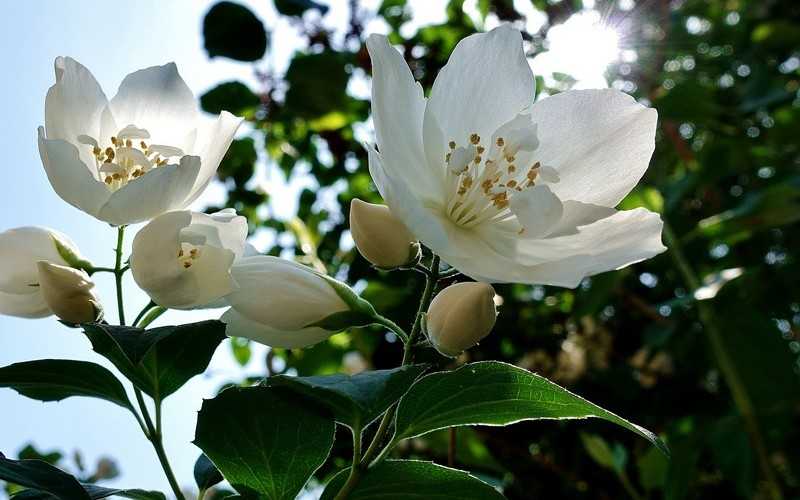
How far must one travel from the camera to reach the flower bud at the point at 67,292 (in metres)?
0.70

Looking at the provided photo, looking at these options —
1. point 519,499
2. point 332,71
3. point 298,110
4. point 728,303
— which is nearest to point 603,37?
point 332,71

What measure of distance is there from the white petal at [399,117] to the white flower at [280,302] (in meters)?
0.14

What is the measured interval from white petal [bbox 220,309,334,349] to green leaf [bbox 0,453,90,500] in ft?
0.61

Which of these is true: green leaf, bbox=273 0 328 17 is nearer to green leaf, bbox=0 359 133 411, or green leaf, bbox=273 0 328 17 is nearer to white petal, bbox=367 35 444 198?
white petal, bbox=367 35 444 198

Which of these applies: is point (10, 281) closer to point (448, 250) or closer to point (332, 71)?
point (448, 250)

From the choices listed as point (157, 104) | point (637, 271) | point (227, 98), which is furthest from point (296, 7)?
point (637, 271)

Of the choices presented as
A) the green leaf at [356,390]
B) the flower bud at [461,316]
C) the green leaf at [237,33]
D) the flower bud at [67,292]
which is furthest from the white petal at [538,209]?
the green leaf at [237,33]

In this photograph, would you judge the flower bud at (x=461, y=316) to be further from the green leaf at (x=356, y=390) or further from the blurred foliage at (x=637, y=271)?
the blurred foliage at (x=637, y=271)

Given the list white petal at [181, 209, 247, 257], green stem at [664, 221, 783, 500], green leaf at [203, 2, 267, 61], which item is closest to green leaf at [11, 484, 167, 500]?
white petal at [181, 209, 247, 257]

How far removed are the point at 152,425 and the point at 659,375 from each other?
2570 mm

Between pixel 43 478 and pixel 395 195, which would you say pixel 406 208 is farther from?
pixel 43 478

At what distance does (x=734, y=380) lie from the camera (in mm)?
2100

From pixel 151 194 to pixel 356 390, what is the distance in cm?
28

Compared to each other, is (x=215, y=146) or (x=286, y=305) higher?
(x=215, y=146)
